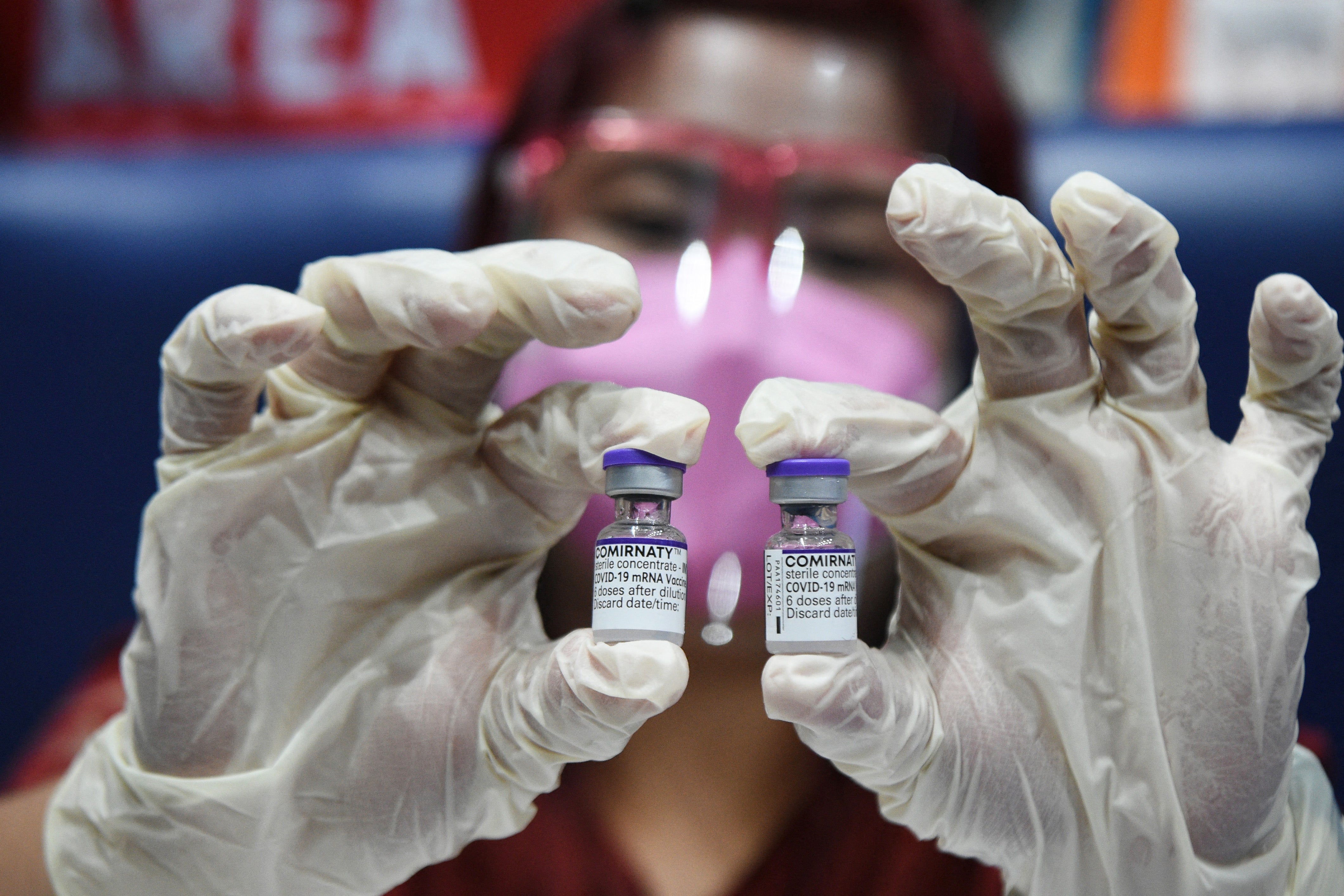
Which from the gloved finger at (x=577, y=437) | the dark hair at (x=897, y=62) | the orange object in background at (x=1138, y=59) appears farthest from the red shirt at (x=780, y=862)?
the orange object in background at (x=1138, y=59)

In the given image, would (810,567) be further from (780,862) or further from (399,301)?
(780,862)

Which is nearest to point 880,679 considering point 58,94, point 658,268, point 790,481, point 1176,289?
point 790,481

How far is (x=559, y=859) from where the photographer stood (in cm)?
96

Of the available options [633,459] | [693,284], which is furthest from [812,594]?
[693,284]

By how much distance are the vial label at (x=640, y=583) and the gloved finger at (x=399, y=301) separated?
6.9 inches

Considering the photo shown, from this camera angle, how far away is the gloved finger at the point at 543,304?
0.60m

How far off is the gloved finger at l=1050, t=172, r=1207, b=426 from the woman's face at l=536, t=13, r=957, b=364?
1.43ft

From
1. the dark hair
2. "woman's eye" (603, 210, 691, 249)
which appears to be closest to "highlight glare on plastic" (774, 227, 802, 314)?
"woman's eye" (603, 210, 691, 249)

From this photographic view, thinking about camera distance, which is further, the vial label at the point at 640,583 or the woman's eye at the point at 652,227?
the woman's eye at the point at 652,227

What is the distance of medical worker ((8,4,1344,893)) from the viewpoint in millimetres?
574

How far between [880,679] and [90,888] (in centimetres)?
59

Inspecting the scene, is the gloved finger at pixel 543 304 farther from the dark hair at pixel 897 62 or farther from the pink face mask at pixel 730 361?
the dark hair at pixel 897 62

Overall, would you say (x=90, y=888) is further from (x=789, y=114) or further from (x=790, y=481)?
(x=789, y=114)

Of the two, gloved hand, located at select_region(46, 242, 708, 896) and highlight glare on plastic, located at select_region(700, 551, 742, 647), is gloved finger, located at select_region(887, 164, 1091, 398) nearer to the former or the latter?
gloved hand, located at select_region(46, 242, 708, 896)
